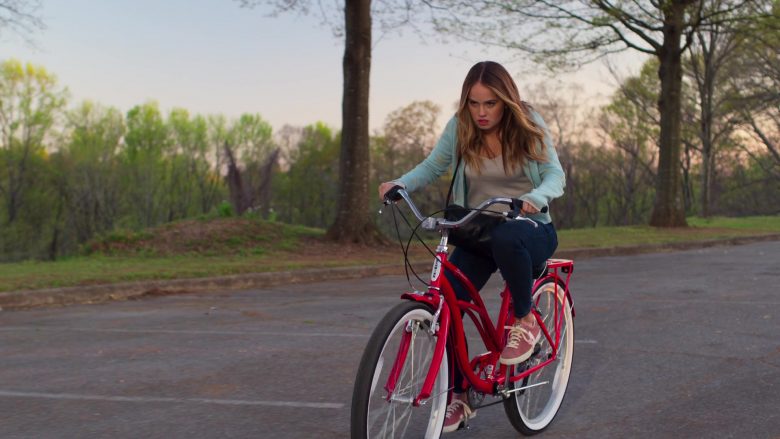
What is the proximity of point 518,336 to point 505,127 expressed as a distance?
912 millimetres

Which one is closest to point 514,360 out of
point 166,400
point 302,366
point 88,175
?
point 166,400

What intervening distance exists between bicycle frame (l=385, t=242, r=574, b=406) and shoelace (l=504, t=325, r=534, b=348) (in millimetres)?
37

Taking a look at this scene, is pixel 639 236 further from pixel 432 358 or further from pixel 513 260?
pixel 432 358

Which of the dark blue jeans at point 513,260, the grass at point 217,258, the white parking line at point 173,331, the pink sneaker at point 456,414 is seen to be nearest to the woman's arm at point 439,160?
the dark blue jeans at point 513,260

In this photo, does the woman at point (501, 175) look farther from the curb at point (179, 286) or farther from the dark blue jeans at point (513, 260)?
the curb at point (179, 286)

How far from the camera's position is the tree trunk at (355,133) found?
15234 mm

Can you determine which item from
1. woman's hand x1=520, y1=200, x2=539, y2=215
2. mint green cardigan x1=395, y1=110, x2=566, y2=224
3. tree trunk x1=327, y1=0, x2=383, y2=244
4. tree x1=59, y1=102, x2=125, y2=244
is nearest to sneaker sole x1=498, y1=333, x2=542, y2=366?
mint green cardigan x1=395, y1=110, x2=566, y2=224

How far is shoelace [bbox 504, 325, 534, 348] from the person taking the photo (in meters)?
3.55

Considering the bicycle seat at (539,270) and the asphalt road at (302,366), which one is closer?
the bicycle seat at (539,270)

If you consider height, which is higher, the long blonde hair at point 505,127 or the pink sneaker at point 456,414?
the long blonde hair at point 505,127

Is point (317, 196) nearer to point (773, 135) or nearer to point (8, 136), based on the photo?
point (8, 136)

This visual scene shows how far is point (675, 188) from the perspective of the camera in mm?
22672

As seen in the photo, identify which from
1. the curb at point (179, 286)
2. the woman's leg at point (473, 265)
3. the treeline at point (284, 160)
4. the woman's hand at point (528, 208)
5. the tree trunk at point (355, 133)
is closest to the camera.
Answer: the woman's hand at point (528, 208)

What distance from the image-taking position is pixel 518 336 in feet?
11.7
